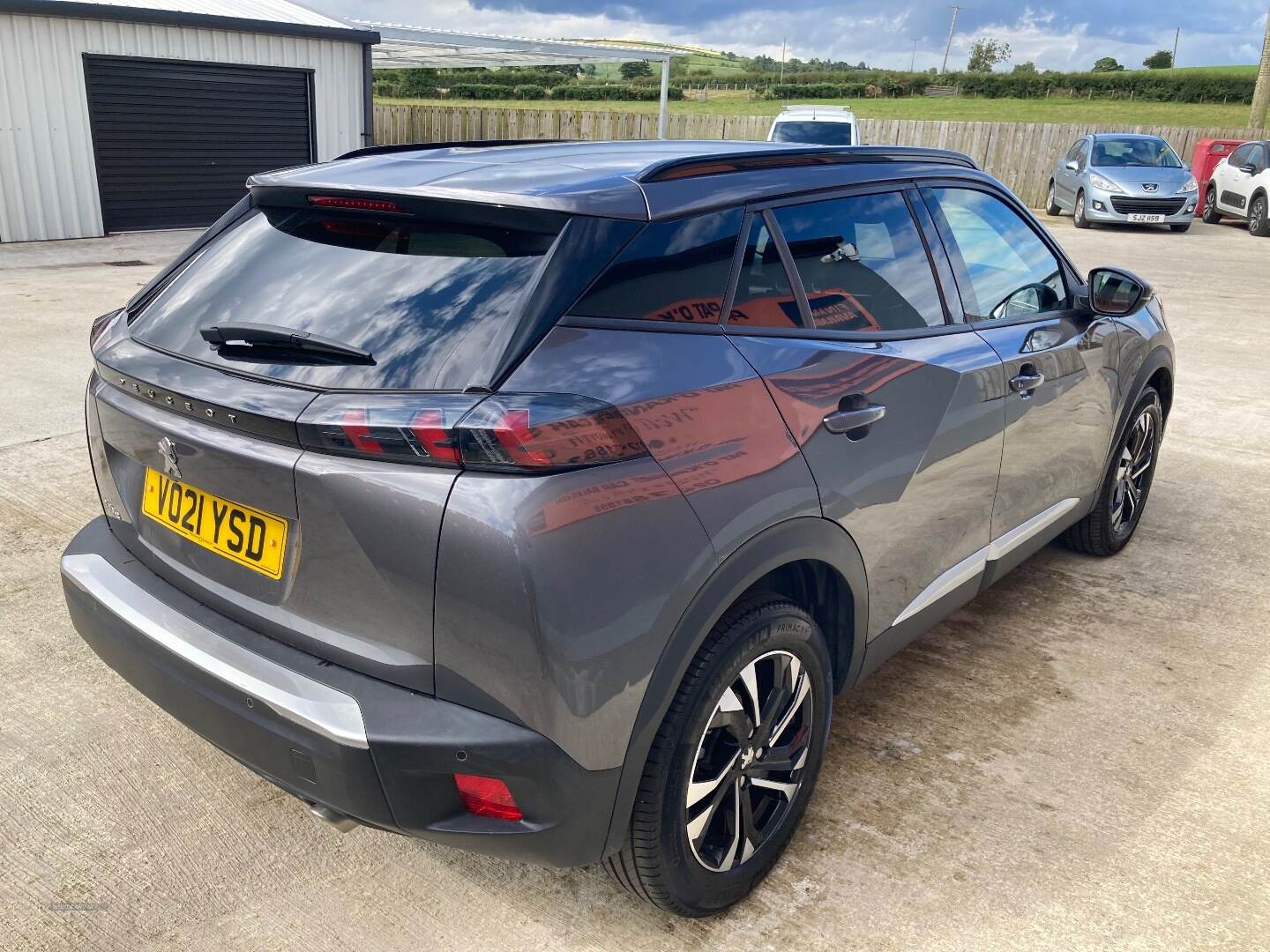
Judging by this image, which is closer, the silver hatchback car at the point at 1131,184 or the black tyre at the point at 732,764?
the black tyre at the point at 732,764

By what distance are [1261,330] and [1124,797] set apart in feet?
28.9

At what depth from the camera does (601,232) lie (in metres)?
2.09

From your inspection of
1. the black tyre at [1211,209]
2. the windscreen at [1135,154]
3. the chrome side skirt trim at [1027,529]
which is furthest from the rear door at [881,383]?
the black tyre at [1211,209]

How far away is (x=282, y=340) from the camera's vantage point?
212 cm

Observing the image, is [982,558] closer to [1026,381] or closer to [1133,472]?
[1026,381]

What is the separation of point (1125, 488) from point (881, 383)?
242 centimetres

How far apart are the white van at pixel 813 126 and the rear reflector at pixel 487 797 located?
16.7 m

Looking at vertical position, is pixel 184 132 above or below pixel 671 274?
below

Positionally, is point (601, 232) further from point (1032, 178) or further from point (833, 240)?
point (1032, 178)

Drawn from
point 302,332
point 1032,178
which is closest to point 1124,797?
point 302,332

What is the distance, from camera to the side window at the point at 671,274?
208 cm

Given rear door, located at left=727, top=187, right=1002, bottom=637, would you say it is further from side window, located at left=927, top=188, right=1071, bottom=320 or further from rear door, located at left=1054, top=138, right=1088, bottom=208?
rear door, located at left=1054, top=138, right=1088, bottom=208

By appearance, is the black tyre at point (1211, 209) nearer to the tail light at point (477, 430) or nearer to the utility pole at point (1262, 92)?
the utility pole at point (1262, 92)

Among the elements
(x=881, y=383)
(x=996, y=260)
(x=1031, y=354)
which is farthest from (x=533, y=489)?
(x=996, y=260)
